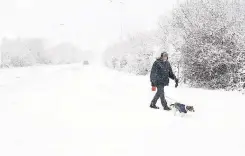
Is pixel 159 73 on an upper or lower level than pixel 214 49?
lower

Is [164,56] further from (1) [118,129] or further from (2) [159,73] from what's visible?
(1) [118,129]

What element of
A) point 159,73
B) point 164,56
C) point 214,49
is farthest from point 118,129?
point 214,49

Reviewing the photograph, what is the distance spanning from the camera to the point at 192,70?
64.7ft

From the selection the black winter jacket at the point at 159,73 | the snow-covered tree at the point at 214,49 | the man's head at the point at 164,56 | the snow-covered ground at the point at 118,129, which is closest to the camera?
the snow-covered ground at the point at 118,129

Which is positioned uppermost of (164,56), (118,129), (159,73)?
(164,56)

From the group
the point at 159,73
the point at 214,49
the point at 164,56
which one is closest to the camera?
the point at 164,56

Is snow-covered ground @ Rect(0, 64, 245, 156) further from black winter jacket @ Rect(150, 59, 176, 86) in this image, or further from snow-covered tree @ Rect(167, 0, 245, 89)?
snow-covered tree @ Rect(167, 0, 245, 89)

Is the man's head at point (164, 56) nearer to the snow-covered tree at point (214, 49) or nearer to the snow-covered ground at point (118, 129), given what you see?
the snow-covered ground at point (118, 129)

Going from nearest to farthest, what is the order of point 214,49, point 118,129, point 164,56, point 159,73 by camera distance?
1. point 118,129
2. point 164,56
3. point 159,73
4. point 214,49

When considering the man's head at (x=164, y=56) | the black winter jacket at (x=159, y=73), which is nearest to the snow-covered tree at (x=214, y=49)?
the black winter jacket at (x=159, y=73)

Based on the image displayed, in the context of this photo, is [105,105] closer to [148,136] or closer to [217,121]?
[217,121]

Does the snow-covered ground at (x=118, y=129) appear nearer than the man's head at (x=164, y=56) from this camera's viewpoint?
Yes

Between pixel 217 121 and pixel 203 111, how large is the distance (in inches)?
75.8

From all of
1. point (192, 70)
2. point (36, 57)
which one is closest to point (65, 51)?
point (36, 57)
